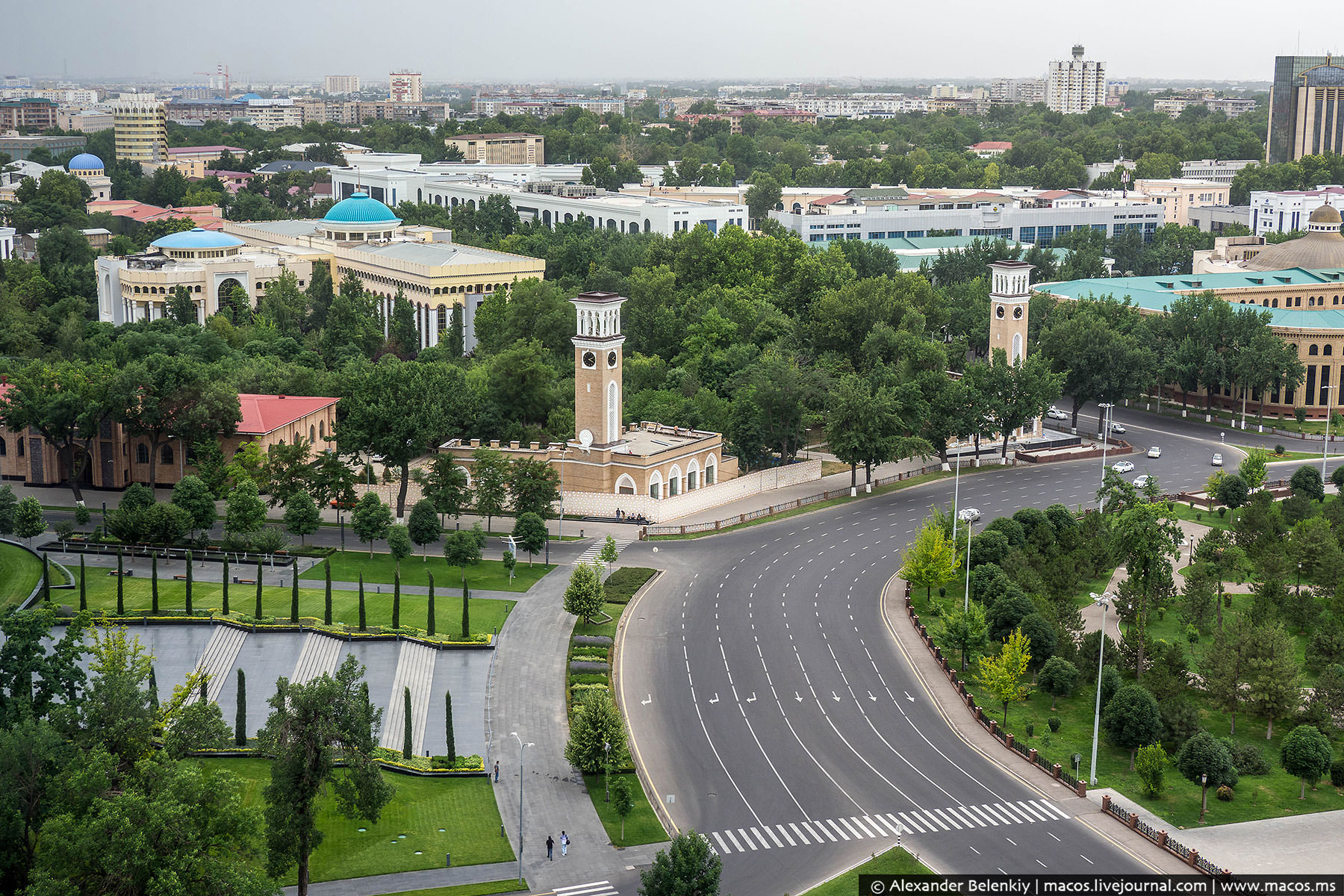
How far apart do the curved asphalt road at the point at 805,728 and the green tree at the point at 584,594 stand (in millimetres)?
2892

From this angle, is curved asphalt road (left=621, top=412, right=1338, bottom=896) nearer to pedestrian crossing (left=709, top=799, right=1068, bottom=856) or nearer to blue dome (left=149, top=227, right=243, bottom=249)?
pedestrian crossing (left=709, top=799, right=1068, bottom=856)

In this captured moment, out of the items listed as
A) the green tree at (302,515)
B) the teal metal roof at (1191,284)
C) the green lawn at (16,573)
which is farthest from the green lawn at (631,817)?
the teal metal roof at (1191,284)

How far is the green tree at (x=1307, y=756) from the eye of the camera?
187 feet

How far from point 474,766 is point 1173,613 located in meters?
40.4

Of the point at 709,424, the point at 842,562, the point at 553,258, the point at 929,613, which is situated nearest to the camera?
the point at 929,613

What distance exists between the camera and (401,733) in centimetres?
6275

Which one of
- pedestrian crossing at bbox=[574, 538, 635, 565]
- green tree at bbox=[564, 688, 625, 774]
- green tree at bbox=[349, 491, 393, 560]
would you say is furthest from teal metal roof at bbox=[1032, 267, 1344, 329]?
green tree at bbox=[564, 688, 625, 774]

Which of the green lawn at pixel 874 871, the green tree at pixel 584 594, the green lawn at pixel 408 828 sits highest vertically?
the green tree at pixel 584 594

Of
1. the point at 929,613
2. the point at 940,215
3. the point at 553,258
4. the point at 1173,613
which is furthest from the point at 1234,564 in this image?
the point at 940,215

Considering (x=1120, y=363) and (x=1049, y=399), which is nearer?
(x=1049, y=399)

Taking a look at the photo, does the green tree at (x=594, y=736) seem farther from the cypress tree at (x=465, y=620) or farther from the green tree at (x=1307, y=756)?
the green tree at (x=1307, y=756)

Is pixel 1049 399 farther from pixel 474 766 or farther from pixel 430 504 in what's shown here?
pixel 474 766

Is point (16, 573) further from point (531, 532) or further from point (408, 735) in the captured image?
point (408, 735)

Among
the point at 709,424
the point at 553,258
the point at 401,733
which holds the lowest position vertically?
the point at 401,733
